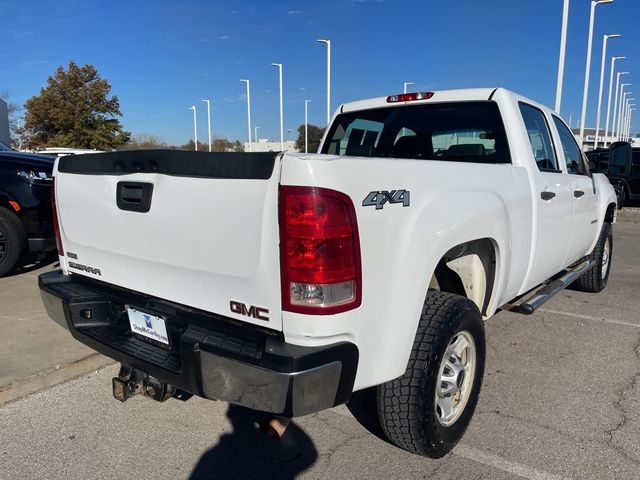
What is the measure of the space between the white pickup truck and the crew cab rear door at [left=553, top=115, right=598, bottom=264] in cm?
102

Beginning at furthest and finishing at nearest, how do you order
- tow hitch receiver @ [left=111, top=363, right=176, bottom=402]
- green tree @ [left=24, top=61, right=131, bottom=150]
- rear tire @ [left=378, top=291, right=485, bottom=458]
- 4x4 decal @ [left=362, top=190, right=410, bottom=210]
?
green tree @ [left=24, top=61, right=131, bottom=150]
tow hitch receiver @ [left=111, top=363, right=176, bottom=402]
rear tire @ [left=378, top=291, right=485, bottom=458]
4x4 decal @ [left=362, top=190, right=410, bottom=210]

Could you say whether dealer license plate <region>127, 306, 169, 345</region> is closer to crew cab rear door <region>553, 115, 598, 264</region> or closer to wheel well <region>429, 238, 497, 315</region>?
wheel well <region>429, 238, 497, 315</region>

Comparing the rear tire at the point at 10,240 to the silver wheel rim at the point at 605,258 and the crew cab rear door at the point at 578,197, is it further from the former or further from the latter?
the silver wheel rim at the point at 605,258

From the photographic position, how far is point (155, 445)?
9.21ft

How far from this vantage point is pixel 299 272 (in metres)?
1.94

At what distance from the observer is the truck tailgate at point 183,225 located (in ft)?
6.58

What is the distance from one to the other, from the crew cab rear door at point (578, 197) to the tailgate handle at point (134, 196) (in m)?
3.41

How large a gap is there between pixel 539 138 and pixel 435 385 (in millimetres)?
2439

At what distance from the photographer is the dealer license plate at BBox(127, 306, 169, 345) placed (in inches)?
96.6

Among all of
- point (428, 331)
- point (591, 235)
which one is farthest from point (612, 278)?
point (428, 331)

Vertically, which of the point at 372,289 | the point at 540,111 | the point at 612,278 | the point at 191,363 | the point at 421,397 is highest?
the point at 540,111

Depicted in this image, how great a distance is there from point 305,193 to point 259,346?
2.15 ft

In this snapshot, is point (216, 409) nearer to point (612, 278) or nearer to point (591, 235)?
point (591, 235)

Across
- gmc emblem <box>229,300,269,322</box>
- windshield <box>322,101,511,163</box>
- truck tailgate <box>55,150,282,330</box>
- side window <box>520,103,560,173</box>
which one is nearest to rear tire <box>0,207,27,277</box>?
truck tailgate <box>55,150,282,330</box>
